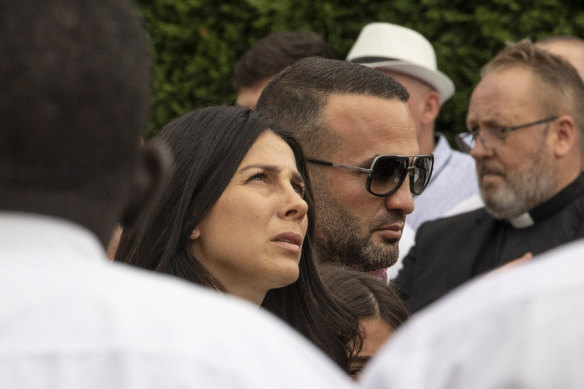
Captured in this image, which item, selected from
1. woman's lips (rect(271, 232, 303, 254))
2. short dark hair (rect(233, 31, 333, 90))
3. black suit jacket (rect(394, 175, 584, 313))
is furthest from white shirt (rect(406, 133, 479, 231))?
woman's lips (rect(271, 232, 303, 254))

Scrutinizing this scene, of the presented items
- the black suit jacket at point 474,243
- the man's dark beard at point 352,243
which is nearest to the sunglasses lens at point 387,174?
the man's dark beard at point 352,243

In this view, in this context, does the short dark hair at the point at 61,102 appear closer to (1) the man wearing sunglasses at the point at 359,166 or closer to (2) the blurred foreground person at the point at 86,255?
(2) the blurred foreground person at the point at 86,255

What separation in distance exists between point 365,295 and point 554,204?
2.11 meters

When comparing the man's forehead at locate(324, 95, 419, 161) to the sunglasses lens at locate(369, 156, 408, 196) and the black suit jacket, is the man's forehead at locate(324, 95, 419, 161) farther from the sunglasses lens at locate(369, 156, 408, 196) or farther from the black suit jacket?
the black suit jacket

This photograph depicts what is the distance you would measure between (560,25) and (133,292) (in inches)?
253

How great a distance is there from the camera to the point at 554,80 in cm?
557

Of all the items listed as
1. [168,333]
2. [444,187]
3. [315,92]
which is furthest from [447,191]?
[168,333]

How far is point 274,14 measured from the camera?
25.0 ft

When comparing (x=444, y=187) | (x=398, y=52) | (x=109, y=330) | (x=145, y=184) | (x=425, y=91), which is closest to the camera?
(x=109, y=330)

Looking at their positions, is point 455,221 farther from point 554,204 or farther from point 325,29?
point 325,29

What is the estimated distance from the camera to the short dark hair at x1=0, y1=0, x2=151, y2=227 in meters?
1.19

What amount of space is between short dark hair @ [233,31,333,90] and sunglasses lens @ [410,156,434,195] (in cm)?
213

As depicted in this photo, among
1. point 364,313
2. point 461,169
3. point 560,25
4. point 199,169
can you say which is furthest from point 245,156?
point 560,25

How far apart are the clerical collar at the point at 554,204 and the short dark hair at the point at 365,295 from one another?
1934 millimetres
